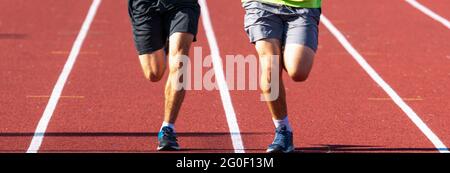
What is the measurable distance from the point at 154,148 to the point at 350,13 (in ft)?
33.1

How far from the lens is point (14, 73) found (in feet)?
43.0

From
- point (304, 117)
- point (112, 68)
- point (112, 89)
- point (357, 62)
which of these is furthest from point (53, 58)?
point (304, 117)

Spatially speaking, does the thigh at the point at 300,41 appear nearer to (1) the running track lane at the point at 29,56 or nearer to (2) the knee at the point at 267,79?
(2) the knee at the point at 267,79

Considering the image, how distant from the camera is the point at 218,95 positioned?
38.2 ft

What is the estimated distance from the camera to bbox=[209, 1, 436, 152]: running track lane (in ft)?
30.1

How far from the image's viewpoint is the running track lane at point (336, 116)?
9172 millimetres

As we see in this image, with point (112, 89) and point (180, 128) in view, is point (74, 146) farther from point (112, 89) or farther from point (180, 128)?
point (112, 89)

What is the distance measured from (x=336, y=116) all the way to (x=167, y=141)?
2.15 meters

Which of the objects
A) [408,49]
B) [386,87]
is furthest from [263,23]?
[408,49]

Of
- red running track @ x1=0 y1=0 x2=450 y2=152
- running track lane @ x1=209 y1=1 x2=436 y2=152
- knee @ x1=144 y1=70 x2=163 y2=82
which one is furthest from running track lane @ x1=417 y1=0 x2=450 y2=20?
knee @ x1=144 y1=70 x2=163 y2=82

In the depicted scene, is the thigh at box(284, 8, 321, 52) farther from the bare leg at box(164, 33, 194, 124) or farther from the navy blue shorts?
the bare leg at box(164, 33, 194, 124)

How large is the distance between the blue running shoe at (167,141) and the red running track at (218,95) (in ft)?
0.35

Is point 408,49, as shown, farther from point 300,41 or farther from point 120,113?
point 300,41

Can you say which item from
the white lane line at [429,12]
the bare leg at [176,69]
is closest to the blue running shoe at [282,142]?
the bare leg at [176,69]
